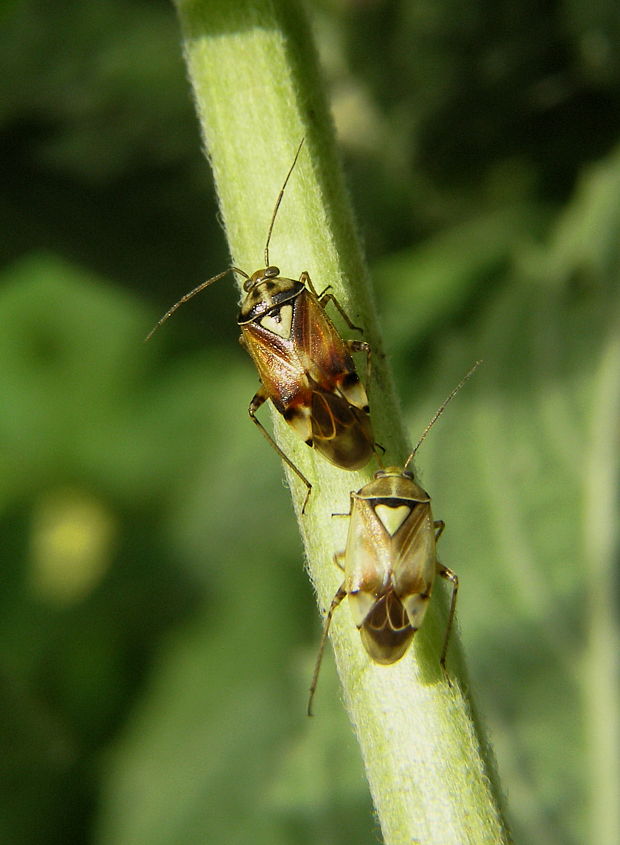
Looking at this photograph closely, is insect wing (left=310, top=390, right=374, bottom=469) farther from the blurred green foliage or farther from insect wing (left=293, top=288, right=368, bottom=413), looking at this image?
the blurred green foliage

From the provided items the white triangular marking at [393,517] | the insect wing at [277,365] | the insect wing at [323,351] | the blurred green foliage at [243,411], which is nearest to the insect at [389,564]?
the white triangular marking at [393,517]

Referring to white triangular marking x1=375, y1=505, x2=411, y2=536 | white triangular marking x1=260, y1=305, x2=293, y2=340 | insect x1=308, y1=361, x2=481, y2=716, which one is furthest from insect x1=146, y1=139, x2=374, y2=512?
white triangular marking x1=375, y1=505, x2=411, y2=536

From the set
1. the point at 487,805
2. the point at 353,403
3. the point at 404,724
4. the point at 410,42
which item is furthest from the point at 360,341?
the point at 410,42

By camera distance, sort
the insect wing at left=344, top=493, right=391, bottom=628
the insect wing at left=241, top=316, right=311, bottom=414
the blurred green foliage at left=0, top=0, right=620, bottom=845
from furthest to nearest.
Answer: the blurred green foliage at left=0, top=0, right=620, bottom=845 < the insect wing at left=241, top=316, right=311, bottom=414 < the insect wing at left=344, top=493, right=391, bottom=628

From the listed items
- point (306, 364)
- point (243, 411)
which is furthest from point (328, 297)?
point (243, 411)

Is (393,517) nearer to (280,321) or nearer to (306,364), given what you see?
(306,364)

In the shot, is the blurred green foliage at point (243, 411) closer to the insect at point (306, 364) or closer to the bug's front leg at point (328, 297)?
the insect at point (306, 364)
